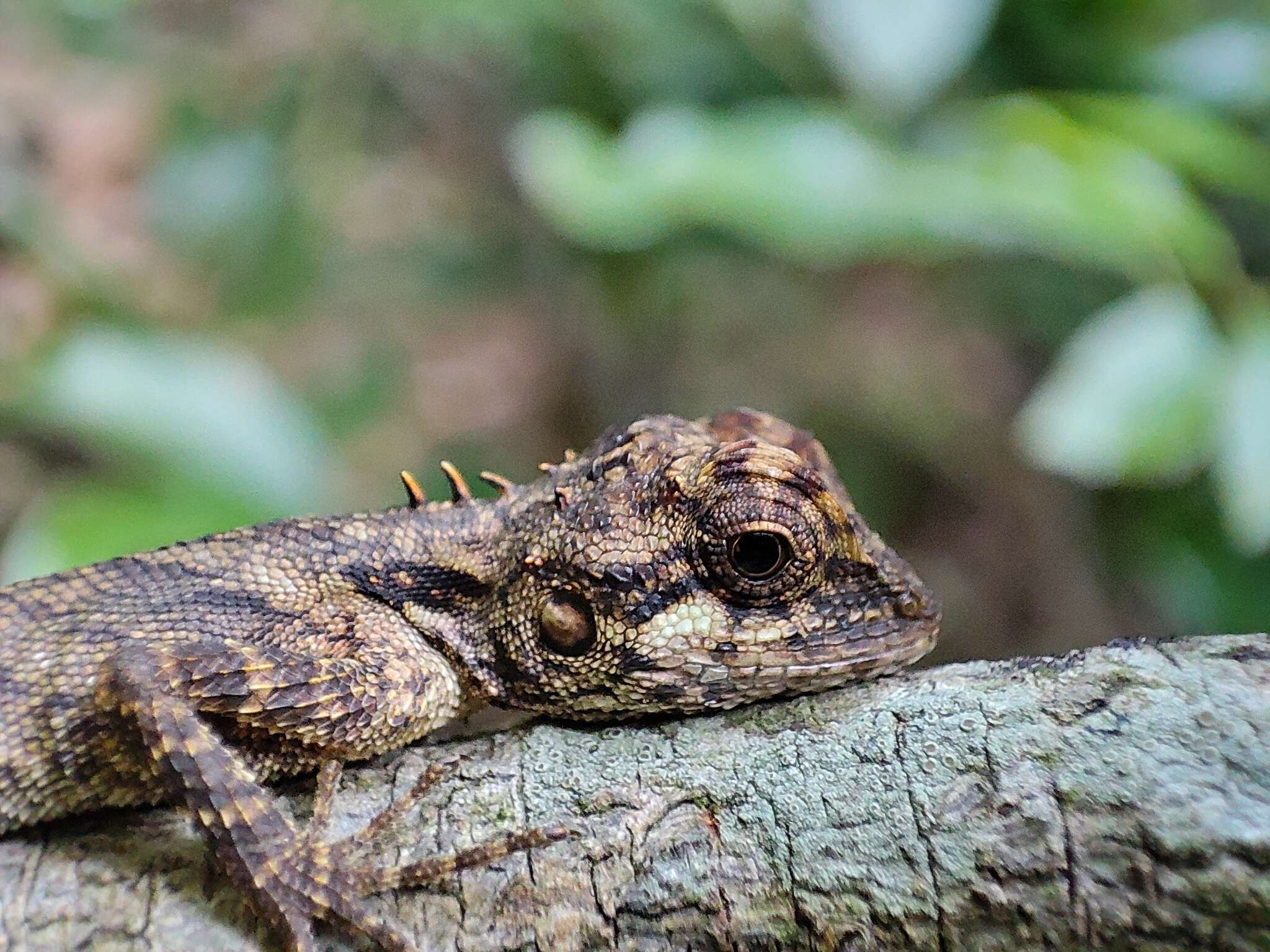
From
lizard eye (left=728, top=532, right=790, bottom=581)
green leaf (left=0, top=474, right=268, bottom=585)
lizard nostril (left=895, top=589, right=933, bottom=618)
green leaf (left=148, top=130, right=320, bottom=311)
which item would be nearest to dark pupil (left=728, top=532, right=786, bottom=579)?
lizard eye (left=728, top=532, right=790, bottom=581)

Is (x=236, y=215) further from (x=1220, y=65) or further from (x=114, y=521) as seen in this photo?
(x=1220, y=65)

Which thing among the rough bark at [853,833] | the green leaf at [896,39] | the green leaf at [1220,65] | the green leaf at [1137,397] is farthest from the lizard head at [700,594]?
the green leaf at [1220,65]

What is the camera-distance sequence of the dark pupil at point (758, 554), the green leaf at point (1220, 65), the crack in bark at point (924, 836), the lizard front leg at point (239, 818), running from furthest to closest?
the green leaf at point (1220, 65)
the dark pupil at point (758, 554)
the lizard front leg at point (239, 818)
the crack in bark at point (924, 836)

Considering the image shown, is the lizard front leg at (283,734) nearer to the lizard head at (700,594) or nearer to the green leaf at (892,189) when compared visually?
the lizard head at (700,594)

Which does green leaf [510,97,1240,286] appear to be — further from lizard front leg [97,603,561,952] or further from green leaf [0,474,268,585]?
lizard front leg [97,603,561,952]

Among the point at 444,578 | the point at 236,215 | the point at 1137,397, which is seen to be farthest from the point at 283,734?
the point at 236,215

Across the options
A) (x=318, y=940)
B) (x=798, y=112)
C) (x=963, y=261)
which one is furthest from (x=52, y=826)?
(x=963, y=261)
